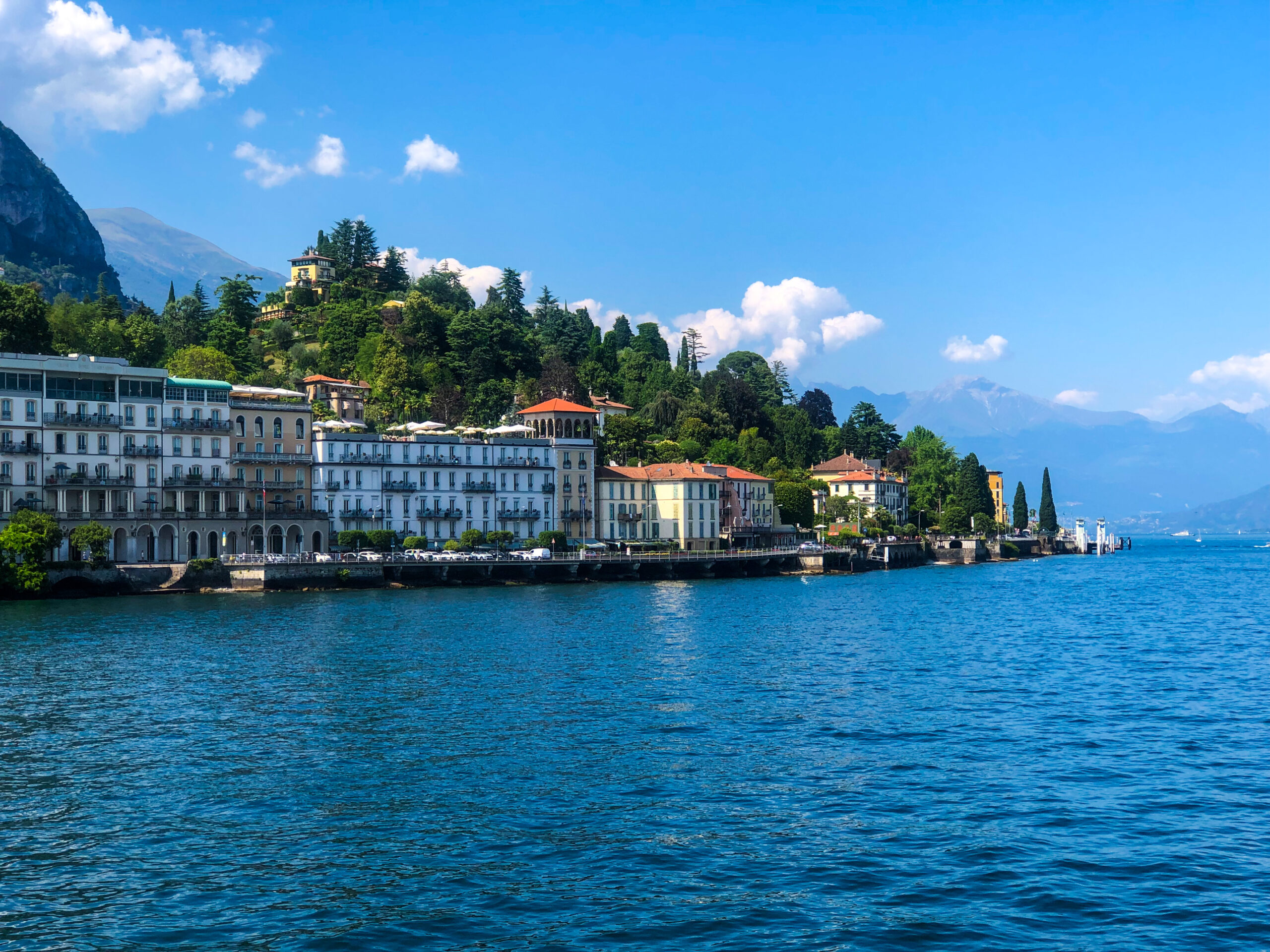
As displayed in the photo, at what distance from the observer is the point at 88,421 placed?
88.1 meters

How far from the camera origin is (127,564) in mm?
84000

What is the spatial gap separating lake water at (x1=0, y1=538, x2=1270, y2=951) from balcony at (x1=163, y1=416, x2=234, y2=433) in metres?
41.2

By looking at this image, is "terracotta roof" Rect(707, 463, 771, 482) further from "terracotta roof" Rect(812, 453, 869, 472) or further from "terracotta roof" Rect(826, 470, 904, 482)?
"terracotta roof" Rect(812, 453, 869, 472)

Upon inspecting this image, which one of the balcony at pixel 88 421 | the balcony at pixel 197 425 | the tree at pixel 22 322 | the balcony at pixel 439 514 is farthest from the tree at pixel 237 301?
the balcony at pixel 88 421

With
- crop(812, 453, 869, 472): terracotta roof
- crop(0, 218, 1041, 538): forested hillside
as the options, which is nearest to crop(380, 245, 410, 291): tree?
crop(0, 218, 1041, 538): forested hillside

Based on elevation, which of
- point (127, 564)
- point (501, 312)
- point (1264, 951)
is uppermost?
point (501, 312)

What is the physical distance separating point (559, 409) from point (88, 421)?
4583 centimetres

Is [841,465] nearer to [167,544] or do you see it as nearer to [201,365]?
[201,365]

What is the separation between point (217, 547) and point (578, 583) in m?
30.3

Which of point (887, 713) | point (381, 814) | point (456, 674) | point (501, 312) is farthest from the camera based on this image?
point (501, 312)

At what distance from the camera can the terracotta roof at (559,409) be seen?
11831 centimetres

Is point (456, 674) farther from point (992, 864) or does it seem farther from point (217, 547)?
point (217, 547)

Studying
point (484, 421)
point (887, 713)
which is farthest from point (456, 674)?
point (484, 421)

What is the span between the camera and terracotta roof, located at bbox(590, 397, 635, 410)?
15450 centimetres
